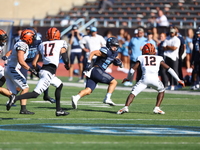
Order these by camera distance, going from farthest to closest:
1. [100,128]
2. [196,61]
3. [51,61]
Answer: [196,61], [51,61], [100,128]

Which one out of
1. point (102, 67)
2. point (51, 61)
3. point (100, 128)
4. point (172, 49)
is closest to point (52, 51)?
point (51, 61)

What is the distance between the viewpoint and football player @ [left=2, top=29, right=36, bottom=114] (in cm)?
902

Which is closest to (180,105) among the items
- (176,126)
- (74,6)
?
(176,126)

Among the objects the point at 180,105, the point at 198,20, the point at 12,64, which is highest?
the point at 198,20

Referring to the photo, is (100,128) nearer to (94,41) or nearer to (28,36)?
(28,36)

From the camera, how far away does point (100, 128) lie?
7715 millimetres

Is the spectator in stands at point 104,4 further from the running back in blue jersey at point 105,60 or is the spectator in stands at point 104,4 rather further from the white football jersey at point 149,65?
the white football jersey at point 149,65

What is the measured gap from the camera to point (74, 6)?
1351 inches

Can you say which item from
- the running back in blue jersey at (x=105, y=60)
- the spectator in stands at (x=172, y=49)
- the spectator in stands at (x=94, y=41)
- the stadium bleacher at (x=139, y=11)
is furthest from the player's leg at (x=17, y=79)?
the stadium bleacher at (x=139, y=11)

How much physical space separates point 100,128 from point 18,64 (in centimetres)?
268

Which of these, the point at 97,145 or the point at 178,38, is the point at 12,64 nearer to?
the point at 97,145

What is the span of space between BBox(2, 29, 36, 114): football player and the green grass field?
494mm

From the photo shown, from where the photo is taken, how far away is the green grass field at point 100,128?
631 centimetres

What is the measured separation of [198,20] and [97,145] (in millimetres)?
21905
